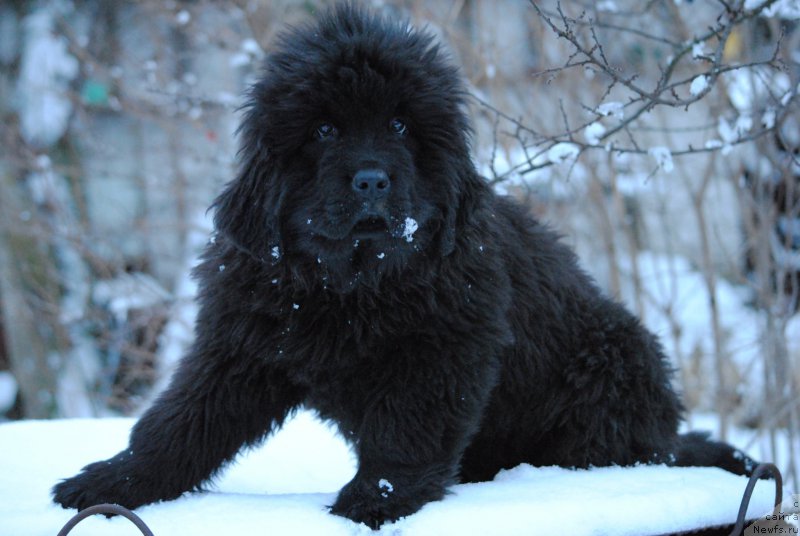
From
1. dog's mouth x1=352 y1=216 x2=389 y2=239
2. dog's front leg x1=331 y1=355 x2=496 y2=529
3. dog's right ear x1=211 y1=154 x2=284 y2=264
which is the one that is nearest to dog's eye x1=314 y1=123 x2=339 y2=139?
dog's right ear x1=211 y1=154 x2=284 y2=264

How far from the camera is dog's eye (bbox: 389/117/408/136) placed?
2645 mm

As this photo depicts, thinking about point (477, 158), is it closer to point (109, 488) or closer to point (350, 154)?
point (350, 154)

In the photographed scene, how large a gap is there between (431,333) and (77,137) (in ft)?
28.7

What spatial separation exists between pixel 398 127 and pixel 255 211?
1.78 ft

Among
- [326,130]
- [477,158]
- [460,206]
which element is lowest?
[460,206]

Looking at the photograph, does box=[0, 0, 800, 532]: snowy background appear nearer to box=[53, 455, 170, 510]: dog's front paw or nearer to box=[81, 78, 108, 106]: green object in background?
box=[81, 78, 108, 106]: green object in background

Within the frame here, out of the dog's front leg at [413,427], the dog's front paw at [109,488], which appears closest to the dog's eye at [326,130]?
the dog's front leg at [413,427]

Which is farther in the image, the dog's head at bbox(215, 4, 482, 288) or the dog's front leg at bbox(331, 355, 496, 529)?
the dog's front leg at bbox(331, 355, 496, 529)

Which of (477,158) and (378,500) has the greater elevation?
(477,158)

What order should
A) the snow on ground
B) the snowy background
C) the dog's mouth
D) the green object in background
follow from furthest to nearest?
1. the green object in background
2. the snowy background
3. the dog's mouth
4. the snow on ground

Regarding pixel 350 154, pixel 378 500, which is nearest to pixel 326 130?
pixel 350 154

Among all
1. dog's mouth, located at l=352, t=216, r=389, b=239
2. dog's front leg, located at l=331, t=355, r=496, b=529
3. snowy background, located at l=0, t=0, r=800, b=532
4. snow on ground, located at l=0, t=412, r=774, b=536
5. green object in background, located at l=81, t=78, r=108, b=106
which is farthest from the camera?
green object in background, located at l=81, t=78, r=108, b=106

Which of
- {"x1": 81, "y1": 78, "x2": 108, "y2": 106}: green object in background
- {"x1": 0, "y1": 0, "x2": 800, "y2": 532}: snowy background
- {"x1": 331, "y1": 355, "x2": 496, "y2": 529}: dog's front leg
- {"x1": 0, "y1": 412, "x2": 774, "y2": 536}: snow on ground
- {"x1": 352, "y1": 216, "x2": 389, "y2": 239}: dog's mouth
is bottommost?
{"x1": 0, "y1": 412, "x2": 774, "y2": 536}: snow on ground

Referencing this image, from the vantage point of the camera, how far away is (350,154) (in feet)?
8.30
